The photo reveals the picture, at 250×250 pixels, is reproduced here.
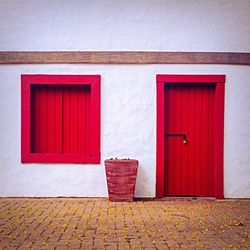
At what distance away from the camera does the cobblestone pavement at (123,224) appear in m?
6.05

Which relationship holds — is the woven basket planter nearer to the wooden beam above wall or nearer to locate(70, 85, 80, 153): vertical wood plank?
locate(70, 85, 80, 153): vertical wood plank

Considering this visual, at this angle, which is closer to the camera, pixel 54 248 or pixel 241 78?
pixel 54 248

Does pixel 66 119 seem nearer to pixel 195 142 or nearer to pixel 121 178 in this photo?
pixel 121 178

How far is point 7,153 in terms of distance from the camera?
30.9 ft

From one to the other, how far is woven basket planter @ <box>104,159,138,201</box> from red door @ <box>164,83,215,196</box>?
87 centimetres

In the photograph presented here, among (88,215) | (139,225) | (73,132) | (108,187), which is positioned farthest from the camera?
(73,132)

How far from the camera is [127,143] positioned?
30.9 ft

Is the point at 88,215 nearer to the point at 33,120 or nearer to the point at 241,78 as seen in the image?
the point at 33,120

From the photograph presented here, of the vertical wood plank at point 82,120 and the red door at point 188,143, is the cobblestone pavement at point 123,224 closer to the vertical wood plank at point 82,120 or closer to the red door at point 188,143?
the red door at point 188,143

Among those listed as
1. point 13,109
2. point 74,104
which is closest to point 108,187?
point 74,104

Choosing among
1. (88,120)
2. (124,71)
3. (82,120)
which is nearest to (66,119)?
(82,120)

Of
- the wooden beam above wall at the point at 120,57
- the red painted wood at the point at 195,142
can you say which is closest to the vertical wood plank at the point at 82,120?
the wooden beam above wall at the point at 120,57

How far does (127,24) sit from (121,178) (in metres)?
3.06

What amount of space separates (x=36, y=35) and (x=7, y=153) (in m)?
2.43
